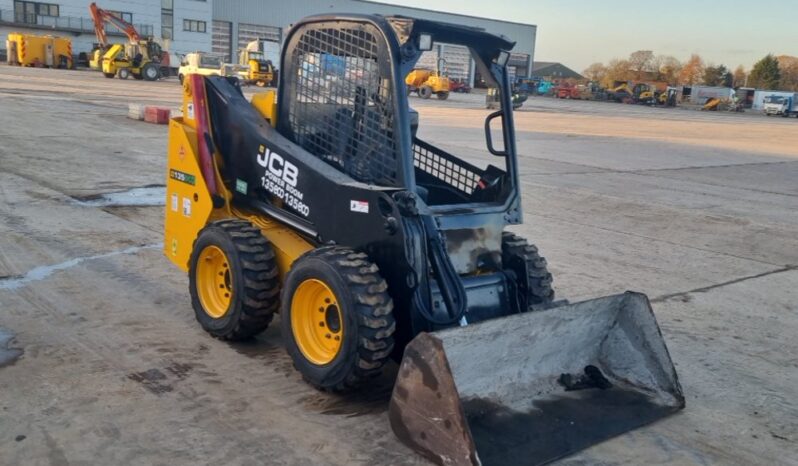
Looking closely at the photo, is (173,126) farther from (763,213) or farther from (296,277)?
(763,213)

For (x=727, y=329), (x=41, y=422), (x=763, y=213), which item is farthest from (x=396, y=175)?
(x=763, y=213)

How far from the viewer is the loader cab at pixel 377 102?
4.33 m

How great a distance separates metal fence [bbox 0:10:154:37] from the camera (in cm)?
6483

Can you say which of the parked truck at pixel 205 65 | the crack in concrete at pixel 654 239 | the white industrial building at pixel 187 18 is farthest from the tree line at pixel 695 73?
the crack in concrete at pixel 654 239

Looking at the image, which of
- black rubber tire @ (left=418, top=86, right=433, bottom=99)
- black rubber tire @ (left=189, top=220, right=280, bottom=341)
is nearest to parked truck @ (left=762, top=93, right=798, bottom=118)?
black rubber tire @ (left=418, top=86, right=433, bottom=99)

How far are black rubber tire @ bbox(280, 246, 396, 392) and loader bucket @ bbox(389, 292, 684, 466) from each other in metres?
0.29

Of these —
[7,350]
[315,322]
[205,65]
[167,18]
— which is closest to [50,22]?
[167,18]

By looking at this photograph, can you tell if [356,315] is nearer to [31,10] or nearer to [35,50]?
[35,50]

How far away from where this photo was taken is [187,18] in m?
72.9

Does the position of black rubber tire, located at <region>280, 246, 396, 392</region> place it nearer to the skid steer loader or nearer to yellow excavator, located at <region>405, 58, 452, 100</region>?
the skid steer loader

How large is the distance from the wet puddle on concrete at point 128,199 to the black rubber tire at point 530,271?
602 centimetres

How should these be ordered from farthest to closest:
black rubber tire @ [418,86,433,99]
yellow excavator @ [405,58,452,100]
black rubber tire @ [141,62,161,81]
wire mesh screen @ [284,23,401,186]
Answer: black rubber tire @ [418,86,433,99] < yellow excavator @ [405,58,452,100] < black rubber tire @ [141,62,161,81] < wire mesh screen @ [284,23,401,186]

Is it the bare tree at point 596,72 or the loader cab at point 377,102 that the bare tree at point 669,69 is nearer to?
the bare tree at point 596,72

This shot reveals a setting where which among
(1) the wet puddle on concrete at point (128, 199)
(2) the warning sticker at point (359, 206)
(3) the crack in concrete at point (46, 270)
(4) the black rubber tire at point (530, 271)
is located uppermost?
(2) the warning sticker at point (359, 206)
